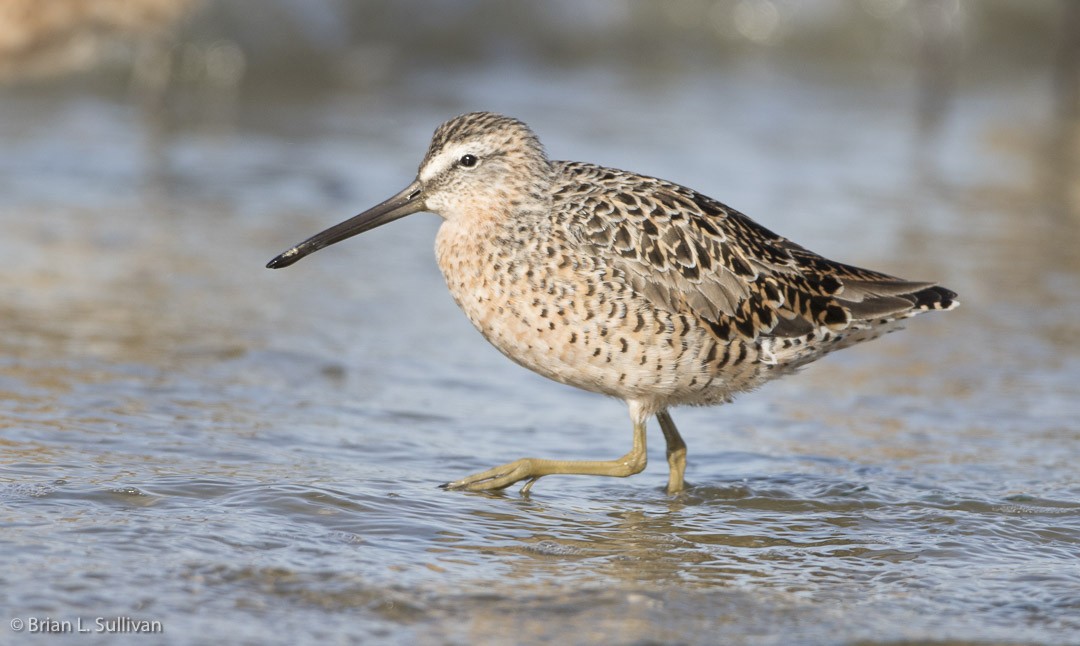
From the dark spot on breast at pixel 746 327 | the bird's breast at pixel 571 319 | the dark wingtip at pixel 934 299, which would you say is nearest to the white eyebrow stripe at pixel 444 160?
the bird's breast at pixel 571 319

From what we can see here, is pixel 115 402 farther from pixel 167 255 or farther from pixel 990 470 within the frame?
pixel 990 470

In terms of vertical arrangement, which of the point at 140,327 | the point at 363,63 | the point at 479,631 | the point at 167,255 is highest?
the point at 363,63

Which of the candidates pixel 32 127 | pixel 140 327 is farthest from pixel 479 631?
pixel 32 127

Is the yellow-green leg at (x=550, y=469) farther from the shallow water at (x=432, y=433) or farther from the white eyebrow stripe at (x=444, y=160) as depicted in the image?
the white eyebrow stripe at (x=444, y=160)

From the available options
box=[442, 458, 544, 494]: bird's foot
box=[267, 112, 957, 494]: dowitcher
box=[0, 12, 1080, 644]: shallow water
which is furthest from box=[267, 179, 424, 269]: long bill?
box=[442, 458, 544, 494]: bird's foot

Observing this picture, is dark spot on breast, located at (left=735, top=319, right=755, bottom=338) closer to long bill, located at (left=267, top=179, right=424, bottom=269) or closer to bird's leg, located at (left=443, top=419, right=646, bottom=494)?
bird's leg, located at (left=443, top=419, right=646, bottom=494)

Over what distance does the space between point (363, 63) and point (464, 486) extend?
369 inches

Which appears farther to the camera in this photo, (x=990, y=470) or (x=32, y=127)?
(x=32, y=127)

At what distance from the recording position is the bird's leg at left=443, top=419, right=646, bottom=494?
5160 millimetres

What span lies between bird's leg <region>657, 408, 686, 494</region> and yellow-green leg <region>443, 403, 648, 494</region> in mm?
133

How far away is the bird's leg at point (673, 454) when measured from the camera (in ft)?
17.9

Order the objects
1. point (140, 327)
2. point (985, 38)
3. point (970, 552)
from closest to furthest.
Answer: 1. point (970, 552)
2. point (140, 327)
3. point (985, 38)

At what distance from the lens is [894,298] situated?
5535 millimetres

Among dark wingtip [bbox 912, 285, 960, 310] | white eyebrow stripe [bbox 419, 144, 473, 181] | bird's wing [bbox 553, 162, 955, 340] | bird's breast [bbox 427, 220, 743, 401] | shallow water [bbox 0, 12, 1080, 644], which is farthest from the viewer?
dark wingtip [bbox 912, 285, 960, 310]
